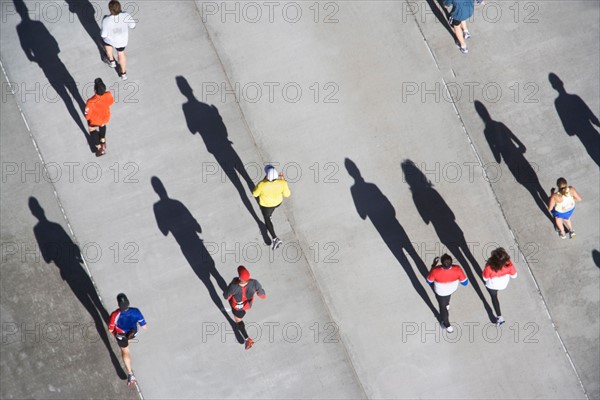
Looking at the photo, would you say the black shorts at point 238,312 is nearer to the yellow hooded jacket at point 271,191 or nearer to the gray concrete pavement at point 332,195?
the gray concrete pavement at point 332,195

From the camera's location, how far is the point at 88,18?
1253 centimetres

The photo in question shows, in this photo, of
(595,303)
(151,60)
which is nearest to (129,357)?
(151,60)

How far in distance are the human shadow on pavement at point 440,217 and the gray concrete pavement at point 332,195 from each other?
4cm

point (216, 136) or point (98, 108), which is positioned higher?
point (98, 108)

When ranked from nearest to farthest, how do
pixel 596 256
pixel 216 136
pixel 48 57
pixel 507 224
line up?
1. pixel 596 256
2. pixel 507 224
3. pixel 216 136
4. pixel 48 57

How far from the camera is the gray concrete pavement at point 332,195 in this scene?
11.5 metres

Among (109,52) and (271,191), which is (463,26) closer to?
(271,191)

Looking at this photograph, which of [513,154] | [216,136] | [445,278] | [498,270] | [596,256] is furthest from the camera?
[216,136]

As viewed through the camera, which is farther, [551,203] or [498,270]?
[551,203]

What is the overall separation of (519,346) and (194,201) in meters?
6.65

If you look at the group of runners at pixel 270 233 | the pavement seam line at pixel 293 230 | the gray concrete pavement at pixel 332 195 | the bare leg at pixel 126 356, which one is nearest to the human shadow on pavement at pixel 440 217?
the gray concrete pavement at pixel 332 195

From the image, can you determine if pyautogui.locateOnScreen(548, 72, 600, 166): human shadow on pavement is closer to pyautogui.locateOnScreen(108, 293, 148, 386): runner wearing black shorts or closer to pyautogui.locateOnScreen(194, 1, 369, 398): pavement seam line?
pyautogui.locateOnScreen(194, 1, 369, 398): pavement seam line

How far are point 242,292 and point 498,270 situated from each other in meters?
4.29

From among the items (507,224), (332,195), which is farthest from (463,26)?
(332,195)
